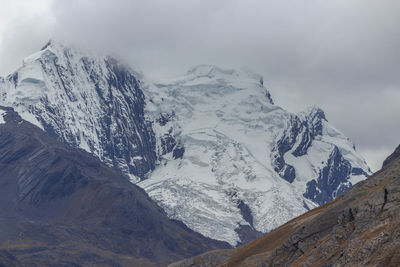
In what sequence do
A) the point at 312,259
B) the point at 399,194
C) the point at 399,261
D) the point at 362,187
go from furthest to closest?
1. the point at 362,187
2. the point at 312,259
3. the point at 399,194
4. the point at 399,261

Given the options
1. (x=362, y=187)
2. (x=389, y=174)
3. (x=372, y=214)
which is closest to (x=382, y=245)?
(x=372, y=214)

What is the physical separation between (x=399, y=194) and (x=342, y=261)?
14166mm

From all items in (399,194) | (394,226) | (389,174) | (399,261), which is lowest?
(399,261)

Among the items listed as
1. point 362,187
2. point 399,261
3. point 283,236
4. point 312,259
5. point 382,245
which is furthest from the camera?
point 283,236

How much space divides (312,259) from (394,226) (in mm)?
22365

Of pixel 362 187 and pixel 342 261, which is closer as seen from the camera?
pixel 342 261

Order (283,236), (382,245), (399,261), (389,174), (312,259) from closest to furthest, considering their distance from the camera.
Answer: (399,261)
(382,245)
(312,259)
(389,174)
(283,236)

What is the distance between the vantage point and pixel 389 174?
136 metres

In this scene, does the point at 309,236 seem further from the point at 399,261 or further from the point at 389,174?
the point at 399,261

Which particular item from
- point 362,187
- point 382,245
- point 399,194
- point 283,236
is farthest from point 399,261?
point 283,236

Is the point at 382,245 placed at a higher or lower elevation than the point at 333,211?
lower

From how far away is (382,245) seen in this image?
96.8 meters

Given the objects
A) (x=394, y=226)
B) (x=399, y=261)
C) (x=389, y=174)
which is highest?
(x=389, y=174)

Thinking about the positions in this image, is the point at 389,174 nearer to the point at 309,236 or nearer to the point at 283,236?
the point at 309,236
